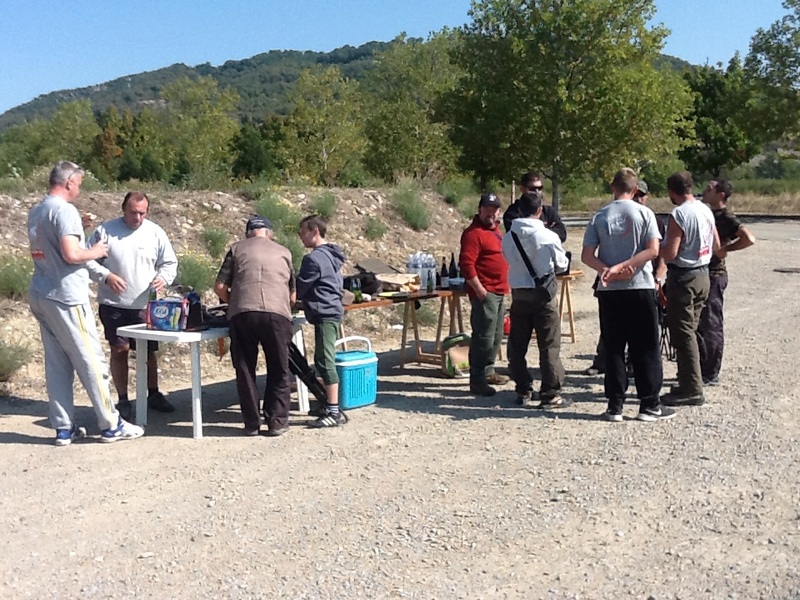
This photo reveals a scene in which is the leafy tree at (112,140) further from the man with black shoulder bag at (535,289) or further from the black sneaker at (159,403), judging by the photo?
the man with black shoulder bag at (535,289)

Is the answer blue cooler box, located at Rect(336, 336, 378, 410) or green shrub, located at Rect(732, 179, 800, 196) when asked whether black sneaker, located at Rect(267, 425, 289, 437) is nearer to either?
blue cooler box, located at Rect(336, 336, 378, 410)

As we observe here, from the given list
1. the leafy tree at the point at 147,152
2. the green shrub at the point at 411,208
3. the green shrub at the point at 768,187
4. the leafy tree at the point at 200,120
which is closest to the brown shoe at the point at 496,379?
the green shrub at the point at 411,208

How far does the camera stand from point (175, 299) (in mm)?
6934

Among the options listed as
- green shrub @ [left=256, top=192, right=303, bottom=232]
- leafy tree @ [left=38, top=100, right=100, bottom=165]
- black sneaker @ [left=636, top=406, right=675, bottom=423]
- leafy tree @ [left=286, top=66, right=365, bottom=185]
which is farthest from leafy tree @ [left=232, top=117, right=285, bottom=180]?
black sneaker @ [left=636, top=406, right=675, bottom=423]

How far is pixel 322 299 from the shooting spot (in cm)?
716

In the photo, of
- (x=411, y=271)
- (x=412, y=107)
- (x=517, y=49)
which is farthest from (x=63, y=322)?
(x=412, y=107)

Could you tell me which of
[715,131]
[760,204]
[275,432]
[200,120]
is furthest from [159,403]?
[715,131]

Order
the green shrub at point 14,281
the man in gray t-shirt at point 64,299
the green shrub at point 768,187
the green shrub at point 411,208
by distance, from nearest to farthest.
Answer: the man in gray t-shirt at point 64,299
the green shrub at point 14,281
the green shrub at point 411,208
the green shrub at point 768,187

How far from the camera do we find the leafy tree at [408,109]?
3622 cm

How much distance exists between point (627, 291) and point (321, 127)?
32.3 meters

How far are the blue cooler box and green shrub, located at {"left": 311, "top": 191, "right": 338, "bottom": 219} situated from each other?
7752mm

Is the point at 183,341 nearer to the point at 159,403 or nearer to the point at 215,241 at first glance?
the point at 159,403

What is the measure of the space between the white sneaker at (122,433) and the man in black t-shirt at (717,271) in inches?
194

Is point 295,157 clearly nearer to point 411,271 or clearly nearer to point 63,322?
point 411,271
